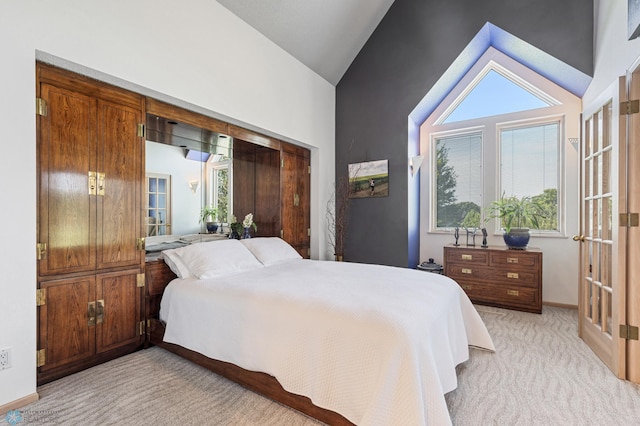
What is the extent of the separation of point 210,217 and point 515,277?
3.67 metres

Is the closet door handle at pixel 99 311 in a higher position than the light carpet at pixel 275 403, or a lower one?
higher

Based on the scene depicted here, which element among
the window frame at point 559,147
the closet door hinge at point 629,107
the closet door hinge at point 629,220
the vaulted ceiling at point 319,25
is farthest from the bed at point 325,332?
the vaulted ceiling at point 319,25

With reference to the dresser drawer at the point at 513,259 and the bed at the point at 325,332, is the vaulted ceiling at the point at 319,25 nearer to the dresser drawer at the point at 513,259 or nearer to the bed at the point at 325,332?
the bed at the point at 325,332

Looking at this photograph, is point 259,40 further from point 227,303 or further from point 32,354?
point 32,354

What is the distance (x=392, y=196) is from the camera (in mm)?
4426

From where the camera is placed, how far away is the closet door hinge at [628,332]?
2.06 m

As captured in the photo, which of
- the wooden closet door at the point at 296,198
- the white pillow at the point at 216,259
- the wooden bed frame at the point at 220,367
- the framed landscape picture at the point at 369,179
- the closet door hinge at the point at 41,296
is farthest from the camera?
the framed landscape picture at the point at 369,179

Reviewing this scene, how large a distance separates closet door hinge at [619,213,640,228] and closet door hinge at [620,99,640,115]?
2.33 feet

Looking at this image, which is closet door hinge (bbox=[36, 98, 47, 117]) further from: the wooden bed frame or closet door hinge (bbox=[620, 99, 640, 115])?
closet door hinge (bbox=[620, 99, 640, 115])

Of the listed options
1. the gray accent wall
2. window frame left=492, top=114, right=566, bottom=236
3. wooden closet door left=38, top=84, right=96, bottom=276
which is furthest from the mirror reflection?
window frame left=492, top=114, right=566, bottom=236

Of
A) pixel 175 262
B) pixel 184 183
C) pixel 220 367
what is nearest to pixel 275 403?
pixel 220 367

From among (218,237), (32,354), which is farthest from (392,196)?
(32,354)

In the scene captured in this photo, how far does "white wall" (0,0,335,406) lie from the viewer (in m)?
1.78

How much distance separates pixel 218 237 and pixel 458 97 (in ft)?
13.1
